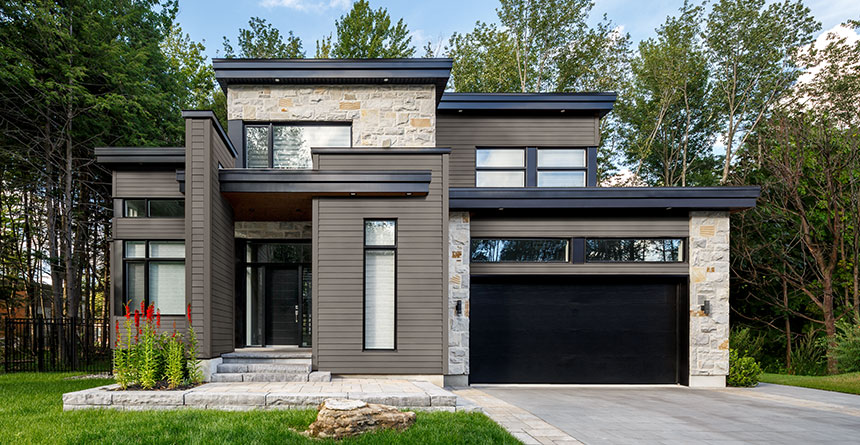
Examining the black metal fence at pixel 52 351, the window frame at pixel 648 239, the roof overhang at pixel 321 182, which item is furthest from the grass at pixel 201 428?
the black metal fence at pixel 52 351

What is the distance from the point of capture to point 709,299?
30.2ft

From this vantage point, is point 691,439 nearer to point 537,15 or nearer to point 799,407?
point 799,407

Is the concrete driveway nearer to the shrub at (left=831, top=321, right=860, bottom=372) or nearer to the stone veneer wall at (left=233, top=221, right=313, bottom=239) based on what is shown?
the shrub at (left=831, top=321, right=860, bottom=372)

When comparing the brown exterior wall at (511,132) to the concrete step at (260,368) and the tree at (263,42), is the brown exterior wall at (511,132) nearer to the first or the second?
the concrete step at (260,368)

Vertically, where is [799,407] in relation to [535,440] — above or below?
below

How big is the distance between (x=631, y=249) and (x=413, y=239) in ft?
15.0

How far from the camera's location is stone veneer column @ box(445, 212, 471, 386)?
8.82m

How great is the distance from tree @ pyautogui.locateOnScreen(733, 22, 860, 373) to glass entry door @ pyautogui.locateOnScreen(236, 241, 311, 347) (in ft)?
38.4

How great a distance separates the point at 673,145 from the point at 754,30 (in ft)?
16.9

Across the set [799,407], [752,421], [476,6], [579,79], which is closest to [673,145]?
[579,79]

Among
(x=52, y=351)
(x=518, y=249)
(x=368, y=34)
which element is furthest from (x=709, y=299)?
(x=368, y=34)

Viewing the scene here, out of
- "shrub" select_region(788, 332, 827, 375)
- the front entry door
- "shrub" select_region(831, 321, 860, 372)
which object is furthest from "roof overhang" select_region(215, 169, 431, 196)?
"shrub" select_region(788, 332, 827, 375)

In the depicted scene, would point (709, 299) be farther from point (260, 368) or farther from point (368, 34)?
point (368, 34)

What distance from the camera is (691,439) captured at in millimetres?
4980
